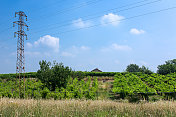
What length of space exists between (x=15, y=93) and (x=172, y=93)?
64.1 ft

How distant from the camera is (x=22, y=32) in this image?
2077 centimetres

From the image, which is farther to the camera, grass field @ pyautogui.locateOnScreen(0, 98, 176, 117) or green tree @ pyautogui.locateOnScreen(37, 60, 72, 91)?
green tree @ pyautogui.locateOnScreen(37, 60, 72, 91)

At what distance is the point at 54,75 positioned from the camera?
17.1m

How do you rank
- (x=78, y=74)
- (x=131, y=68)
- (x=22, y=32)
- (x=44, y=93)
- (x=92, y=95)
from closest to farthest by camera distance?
(x=92, y=95), (x=44, y=93), (x=22, y=32), (x=78, y=74), (x=131, y=68)

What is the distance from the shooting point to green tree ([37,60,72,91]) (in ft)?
56.2

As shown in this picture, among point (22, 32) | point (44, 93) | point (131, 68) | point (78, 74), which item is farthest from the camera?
point (131, 68)

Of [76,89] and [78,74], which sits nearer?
[76,89]

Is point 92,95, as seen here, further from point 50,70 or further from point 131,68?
point 131,68

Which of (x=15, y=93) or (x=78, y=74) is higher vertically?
(x=78, y=74)

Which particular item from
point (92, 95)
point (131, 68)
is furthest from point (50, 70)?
point (131, 68)

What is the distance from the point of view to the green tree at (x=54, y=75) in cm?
1712

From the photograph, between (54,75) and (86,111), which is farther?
(54,75)

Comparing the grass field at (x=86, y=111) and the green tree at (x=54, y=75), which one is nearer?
the grass field at (x=86, y=111)

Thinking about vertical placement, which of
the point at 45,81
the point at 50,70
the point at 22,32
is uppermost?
the point at 22,32
